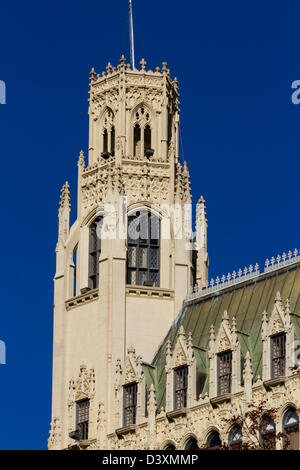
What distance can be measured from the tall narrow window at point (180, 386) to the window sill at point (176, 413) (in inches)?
23.5

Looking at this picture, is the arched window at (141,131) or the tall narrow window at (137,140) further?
the tall narrow window at (137,140)

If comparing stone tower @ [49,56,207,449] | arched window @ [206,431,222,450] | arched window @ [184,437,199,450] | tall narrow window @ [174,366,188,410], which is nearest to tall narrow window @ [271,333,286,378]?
arched window @ [206,431,222,450]

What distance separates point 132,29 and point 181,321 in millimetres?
24291

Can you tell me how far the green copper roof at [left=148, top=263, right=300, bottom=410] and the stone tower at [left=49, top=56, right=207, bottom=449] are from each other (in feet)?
7.21

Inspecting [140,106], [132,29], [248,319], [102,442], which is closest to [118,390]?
[102,442]

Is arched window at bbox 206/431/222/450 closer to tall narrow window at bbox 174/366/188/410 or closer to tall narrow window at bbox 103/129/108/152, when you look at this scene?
tall narrow window at bbox 174/366/188/410

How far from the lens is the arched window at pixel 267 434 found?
249 ft

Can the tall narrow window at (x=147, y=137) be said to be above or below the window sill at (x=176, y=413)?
above

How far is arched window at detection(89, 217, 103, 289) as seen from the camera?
103 metres

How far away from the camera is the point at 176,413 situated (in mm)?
90750

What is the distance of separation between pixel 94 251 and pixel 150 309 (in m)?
6.04

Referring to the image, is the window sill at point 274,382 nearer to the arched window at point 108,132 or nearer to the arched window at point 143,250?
the arched window at point 143,250

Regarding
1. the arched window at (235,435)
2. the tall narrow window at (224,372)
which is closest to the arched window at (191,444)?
the arched window at (235,435)

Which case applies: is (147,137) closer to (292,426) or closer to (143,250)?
(143,250)
